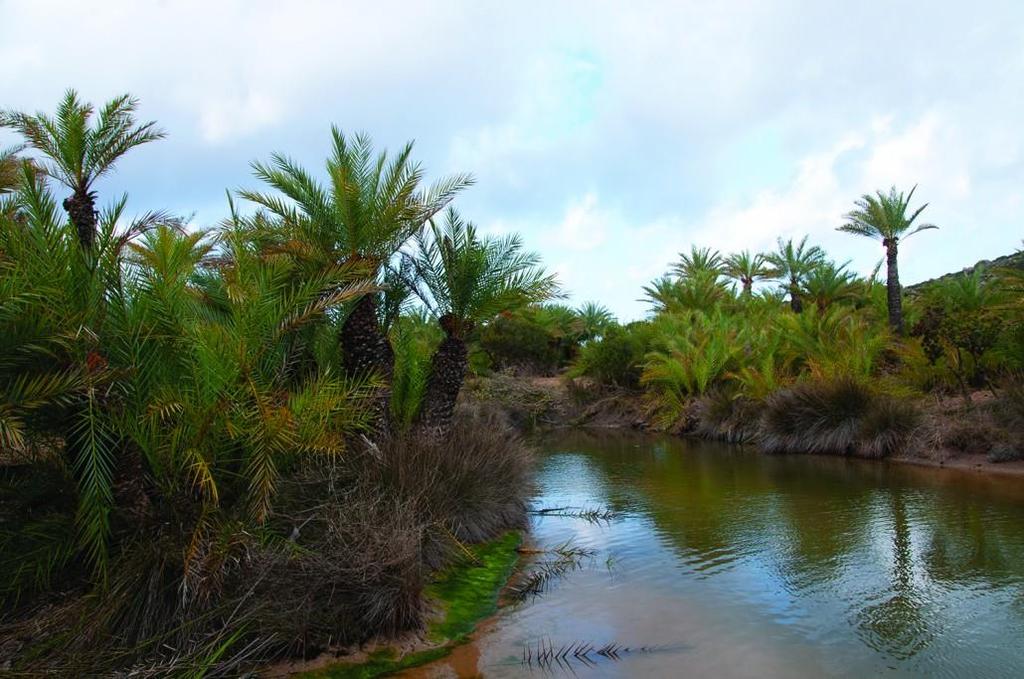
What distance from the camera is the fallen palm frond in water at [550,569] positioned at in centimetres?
747

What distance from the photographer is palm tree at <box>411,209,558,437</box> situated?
37.0ft

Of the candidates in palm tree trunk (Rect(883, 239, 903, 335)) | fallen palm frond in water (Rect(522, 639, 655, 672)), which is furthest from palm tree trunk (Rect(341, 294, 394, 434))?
palm tree trunk (Rect(883, 239, 903, 335))

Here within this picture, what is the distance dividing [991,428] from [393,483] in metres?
12.4

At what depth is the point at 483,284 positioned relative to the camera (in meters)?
11.3

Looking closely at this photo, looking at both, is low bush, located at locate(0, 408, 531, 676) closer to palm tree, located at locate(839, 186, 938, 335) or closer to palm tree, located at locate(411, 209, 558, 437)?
palm tree, located at locate(411, 209, 558, 437)

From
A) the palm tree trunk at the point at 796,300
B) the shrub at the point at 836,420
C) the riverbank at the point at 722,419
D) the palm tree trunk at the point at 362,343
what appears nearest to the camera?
the palm tree trunk at the point at 362,343

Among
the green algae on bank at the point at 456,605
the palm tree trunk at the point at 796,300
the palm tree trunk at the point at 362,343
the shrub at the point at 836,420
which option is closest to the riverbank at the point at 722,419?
the shrub at the point at 836,420

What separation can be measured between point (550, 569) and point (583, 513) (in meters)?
3.03

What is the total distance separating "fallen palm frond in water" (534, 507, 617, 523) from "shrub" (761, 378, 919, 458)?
24.1 ft

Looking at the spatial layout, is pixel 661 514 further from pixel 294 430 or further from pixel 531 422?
pixel 531 422

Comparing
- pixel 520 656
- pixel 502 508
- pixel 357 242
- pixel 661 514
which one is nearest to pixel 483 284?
pixel 357 242

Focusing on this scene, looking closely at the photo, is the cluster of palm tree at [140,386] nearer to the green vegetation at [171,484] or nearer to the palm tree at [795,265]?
the green vegetation at [171,484]

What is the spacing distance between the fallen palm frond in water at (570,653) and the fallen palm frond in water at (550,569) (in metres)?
1.26

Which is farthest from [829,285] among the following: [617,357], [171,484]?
[171,484]
